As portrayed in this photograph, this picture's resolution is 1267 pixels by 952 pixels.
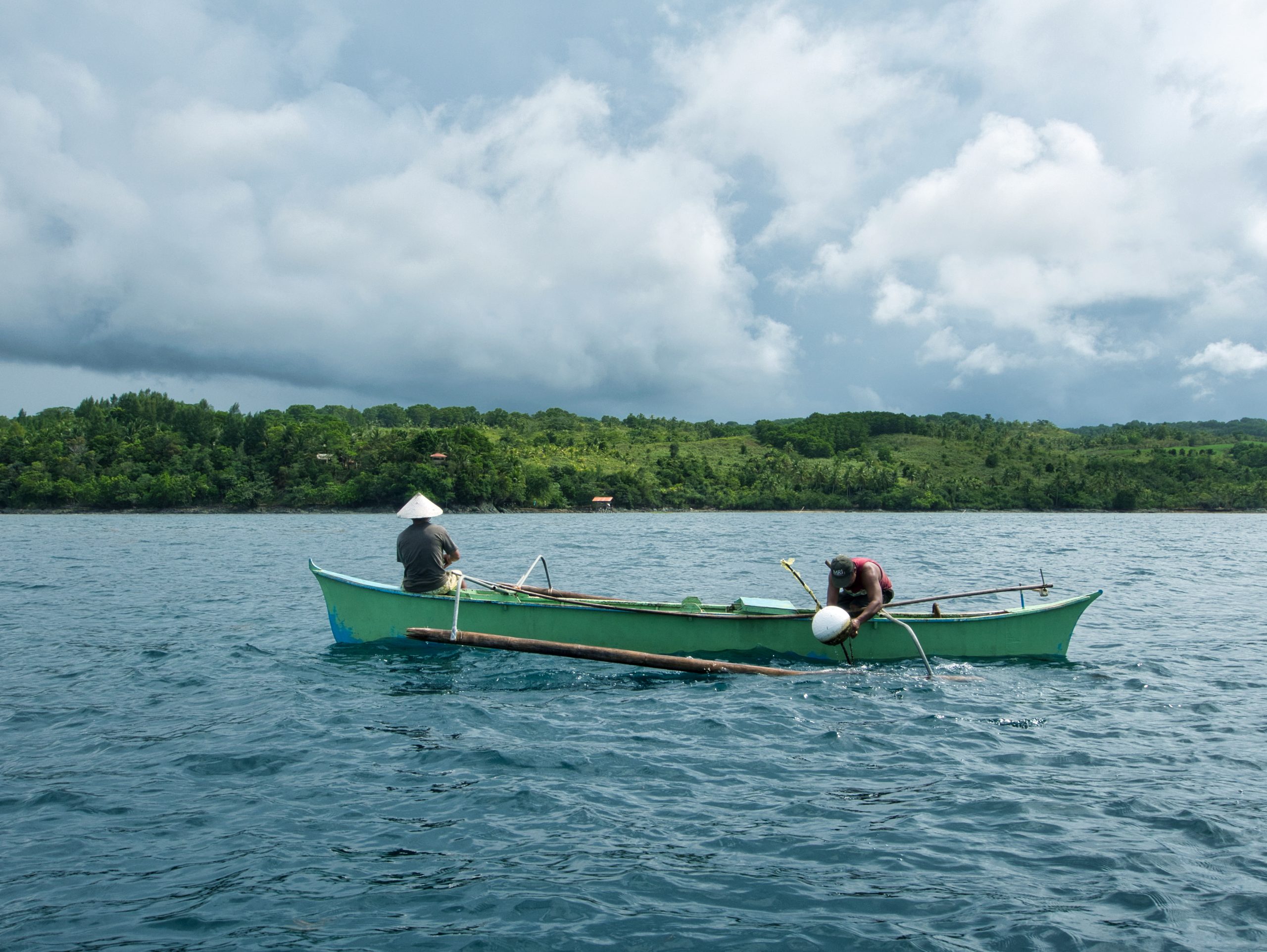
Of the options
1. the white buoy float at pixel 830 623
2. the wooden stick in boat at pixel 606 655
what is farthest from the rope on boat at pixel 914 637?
the wooden stick in boat at pixel 606 655

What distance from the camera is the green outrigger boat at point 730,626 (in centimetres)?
1388

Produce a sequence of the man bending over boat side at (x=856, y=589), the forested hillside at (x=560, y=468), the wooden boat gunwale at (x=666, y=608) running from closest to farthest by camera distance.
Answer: the man bending over boat side at (x=856, y=589) < the wooden boat gunwale at (x=666, y=608) < the forested hillside at (x=560, y=468)

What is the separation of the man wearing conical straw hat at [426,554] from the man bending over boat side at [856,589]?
21.0 ft

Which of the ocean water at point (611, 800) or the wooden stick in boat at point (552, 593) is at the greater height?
the wooden stick in boat at point (552, 593)

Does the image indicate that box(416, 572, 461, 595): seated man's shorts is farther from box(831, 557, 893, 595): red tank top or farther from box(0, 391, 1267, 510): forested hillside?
box(0, 391, 1267, 510): forested hillside

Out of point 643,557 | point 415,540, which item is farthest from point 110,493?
point 415,540

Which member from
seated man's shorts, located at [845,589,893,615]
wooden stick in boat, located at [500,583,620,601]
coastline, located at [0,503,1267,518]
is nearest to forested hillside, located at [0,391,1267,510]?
coastline, located at [0,503,1267,518]

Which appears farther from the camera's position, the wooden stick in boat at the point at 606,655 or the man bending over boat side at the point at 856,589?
the man bending over boat side at the point at 856,589

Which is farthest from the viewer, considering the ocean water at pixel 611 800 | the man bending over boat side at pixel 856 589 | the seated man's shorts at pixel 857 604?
the seated man's shorts at pixel 857 604

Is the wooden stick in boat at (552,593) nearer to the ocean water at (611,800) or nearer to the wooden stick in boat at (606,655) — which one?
the ocean water at (611,800)

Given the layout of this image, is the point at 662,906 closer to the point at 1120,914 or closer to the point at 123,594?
the point at 1120,914

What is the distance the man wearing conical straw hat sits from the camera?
581 inches

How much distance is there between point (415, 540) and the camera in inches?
584

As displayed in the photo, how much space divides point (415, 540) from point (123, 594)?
15306 millimetres
